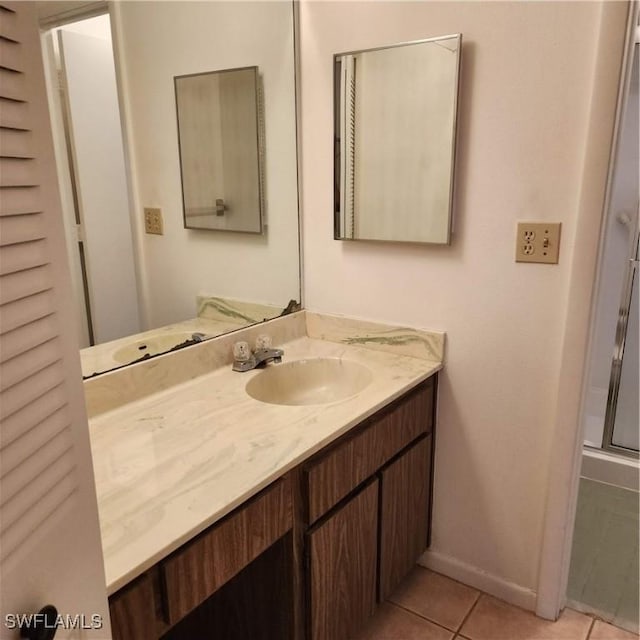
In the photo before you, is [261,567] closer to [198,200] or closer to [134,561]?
[134,561]

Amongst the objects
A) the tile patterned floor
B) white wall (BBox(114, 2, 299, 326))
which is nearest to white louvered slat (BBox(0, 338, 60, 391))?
white wall (BBox(114, 2, 299, 326))

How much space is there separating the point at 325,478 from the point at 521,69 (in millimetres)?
1170

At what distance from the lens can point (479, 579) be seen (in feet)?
5.96

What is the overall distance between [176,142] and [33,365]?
3.85ft

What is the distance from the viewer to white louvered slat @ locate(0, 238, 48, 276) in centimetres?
47

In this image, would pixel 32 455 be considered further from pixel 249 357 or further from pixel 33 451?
pixel 249 357

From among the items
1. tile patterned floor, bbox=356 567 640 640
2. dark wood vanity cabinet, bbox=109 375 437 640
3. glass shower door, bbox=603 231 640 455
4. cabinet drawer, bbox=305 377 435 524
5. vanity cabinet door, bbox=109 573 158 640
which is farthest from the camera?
glass shower door, bbox=603 231 640 455

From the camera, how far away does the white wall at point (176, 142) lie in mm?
1438

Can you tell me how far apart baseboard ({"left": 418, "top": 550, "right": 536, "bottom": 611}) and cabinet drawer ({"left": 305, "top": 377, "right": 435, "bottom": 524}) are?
0.51 metres

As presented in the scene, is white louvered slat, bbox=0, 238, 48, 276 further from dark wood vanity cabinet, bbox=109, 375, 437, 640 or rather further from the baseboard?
the baseboard

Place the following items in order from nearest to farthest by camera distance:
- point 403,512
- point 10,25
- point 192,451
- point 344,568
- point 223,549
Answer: point 10,25, point 223,549, point 192,451, point 344,568, point 403,512

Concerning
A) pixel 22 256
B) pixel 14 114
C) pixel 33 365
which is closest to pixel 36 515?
pixel 33 365

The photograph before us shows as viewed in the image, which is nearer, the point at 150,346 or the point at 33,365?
the point at 33,365

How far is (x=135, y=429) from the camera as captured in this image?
1289mm
